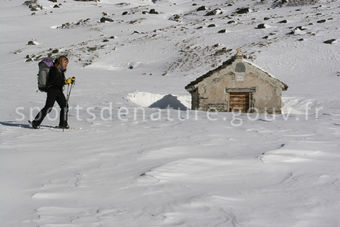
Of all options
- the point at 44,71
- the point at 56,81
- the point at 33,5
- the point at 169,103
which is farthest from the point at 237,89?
the point at 33,5

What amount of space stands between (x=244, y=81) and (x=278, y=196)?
12.9m

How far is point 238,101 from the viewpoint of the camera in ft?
54.4

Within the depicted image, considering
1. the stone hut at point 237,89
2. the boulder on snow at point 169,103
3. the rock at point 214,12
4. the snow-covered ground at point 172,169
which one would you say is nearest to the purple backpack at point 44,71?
the snow-covered ground at point 172,169

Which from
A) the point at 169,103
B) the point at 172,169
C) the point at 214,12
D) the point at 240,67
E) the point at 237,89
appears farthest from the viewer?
the point at 214,12

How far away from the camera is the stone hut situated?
16.2 meters

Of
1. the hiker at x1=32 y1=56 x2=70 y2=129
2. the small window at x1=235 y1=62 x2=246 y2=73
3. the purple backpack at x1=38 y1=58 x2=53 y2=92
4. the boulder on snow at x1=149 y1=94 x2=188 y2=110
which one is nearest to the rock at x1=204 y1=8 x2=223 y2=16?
the boulder on snow at x1=149 y1=94 x2=188 y2=110

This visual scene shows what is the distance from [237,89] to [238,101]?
0.59 meters

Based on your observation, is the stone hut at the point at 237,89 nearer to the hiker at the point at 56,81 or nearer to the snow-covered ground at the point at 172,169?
the snow-covered ground at the point at 172,169

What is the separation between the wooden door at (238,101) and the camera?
1656cm

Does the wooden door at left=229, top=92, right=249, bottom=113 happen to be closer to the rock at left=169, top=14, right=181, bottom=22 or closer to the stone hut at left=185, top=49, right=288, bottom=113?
the stone hut at left=185, top=49, right=288, bottom=113

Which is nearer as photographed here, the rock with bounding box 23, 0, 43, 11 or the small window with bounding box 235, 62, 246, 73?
the small window with bounding box 235, 62, 246, 73

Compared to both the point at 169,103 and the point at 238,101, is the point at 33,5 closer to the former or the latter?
the point at 169,103

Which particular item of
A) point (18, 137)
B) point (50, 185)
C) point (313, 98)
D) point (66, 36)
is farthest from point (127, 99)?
point (66, 36)

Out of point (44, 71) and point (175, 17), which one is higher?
point (175, 17)
